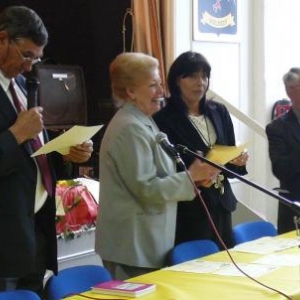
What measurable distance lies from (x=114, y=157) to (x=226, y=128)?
2.71 ft

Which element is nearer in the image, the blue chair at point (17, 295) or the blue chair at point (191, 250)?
the blue chair at point (17, 295)

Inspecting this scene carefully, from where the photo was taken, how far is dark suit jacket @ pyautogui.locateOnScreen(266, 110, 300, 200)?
3447 mm

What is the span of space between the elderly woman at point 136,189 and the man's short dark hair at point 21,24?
58 cm

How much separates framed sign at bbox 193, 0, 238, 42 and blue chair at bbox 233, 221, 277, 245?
2053 mm

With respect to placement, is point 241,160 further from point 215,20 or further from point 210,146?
point 215,20

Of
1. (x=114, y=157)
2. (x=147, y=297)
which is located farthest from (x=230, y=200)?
Result: (x=147, y=297)

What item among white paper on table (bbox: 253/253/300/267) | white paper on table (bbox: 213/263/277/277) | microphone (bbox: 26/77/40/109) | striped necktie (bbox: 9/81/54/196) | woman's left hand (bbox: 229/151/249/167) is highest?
microphone (bbox: 26/77/40/109)

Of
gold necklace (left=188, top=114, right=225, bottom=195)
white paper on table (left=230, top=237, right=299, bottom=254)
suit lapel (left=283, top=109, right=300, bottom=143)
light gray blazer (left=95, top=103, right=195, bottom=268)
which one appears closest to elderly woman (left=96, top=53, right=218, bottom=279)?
light gray blazer (left=95, top=103, right=195, bottom=268)

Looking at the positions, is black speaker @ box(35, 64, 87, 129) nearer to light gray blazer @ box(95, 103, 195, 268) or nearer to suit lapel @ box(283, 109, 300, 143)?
suit lapel @ box(283, 109, 300, 143)

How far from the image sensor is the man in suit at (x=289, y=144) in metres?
3.45

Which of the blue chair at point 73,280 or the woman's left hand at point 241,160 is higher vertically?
the woman's left hand at point 241,160

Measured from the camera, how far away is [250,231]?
3.22m

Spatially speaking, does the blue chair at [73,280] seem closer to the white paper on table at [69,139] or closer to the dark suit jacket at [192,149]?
the white paper on table at [69,139]

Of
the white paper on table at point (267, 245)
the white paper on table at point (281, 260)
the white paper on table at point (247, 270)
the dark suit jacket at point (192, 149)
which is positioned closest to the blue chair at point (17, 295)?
the white paper on table at point (247, 270)
